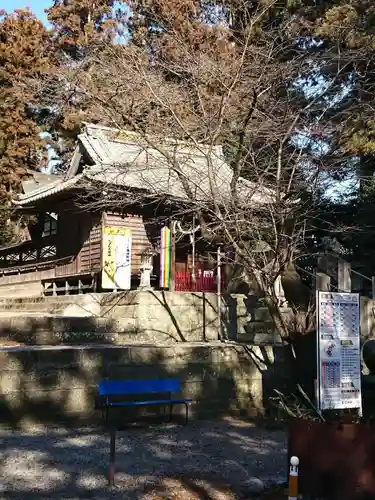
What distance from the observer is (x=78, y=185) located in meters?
15.9

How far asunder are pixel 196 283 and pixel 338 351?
8551 mm

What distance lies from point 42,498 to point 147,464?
5.22ft

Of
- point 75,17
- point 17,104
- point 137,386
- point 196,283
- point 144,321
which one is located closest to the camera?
point 137,386

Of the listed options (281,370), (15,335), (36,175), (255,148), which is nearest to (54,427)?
(15,335)

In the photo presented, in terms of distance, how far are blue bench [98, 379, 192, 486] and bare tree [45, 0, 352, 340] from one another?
2.00 m

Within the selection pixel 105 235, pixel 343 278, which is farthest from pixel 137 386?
pixel 105 235

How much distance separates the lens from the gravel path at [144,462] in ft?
18.1

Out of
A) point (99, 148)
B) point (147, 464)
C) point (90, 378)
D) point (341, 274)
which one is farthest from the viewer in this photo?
point (99, 148)

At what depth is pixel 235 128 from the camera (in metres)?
10.4

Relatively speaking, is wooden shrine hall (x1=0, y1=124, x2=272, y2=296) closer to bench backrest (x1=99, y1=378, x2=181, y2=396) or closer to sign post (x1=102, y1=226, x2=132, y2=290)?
sign post (x1=102, y1=226, x2=132, y2=290)

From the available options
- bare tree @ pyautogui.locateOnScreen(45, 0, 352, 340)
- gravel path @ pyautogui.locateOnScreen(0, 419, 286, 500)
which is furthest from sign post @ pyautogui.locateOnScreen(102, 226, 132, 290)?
gravel path @ pyautogui.locateOnScreen(0, 419, 286, 500)

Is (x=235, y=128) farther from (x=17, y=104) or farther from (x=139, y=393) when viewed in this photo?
(x=17, y=104)

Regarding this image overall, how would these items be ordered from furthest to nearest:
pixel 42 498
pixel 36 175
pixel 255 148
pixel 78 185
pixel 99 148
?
pixel 36 175 < pixel 99 148 < pixel 78 185 < pixel 255 148 < pixel 42 498

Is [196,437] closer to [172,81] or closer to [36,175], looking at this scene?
[172,81]
